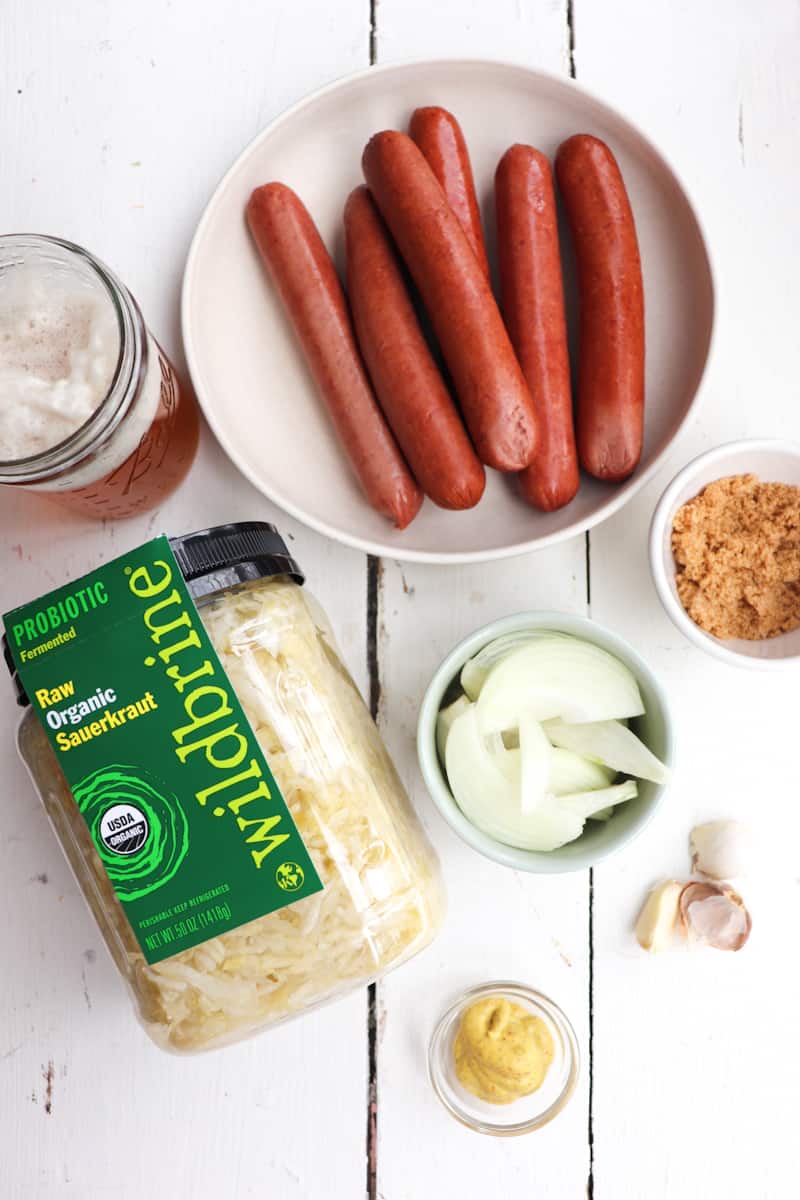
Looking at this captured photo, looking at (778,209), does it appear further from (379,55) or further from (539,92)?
(379,55)

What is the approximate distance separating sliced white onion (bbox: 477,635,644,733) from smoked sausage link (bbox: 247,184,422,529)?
0.20m

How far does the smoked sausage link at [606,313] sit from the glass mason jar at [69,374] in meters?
0.46

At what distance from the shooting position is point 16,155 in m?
1.23

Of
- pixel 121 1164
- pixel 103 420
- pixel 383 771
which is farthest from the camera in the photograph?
pixel 121 1164

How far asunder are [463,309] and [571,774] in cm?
50

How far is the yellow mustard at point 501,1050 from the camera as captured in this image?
3.62ft

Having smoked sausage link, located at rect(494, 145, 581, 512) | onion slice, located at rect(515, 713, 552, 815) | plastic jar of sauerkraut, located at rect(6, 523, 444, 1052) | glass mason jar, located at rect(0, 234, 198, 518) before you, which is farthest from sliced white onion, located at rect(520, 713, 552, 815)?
glass mason jar, located at rect(0, 234, 198, 518)

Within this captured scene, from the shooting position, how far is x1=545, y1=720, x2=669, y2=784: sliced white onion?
3.39 ft

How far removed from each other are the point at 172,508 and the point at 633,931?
0.73 metres

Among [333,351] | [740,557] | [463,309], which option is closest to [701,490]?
[740,557]

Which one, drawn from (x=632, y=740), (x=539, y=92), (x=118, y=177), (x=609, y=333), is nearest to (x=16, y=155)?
(x=118, y=177)

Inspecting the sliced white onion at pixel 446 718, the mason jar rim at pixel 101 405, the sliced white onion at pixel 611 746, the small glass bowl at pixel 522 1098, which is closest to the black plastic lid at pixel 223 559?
the mason jar rim at pixel 101 405

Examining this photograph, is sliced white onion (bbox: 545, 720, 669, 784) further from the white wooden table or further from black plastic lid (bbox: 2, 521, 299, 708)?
black plastic lid (bbox: 2, 521, 299, 708)

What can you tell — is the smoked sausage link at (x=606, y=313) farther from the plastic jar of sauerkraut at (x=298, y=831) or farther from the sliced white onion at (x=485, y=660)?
the plastic jar of sauerkraut at (x=298, y=831)
